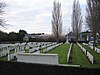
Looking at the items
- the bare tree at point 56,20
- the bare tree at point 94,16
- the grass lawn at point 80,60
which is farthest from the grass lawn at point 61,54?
the bare tree at point 56,20

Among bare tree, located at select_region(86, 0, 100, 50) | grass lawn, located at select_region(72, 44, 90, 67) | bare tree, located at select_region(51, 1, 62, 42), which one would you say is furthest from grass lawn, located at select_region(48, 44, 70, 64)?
bare tree, located at select_region(51, 1, 62, 42)

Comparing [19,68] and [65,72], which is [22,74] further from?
[65,72]

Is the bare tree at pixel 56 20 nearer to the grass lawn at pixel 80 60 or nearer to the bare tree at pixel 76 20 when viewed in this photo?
the bare tree at pixel 76 20

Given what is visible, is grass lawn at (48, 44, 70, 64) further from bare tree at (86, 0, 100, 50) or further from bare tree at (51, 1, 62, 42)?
bare tree at (51, 1, 62, 42)

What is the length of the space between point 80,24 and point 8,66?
46608mm

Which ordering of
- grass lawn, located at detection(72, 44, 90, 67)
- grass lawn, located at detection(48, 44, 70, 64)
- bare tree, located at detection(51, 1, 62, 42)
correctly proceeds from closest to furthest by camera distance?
grass lawn, located at detection(72, 44, 90, 67)
grass lawn, located at detection(48, 44, 70, 64)
bare tree, located at detection(51, 1, 62, 42)

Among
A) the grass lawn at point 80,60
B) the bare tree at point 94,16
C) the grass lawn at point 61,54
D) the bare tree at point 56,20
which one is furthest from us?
the bare tree at point 56,20

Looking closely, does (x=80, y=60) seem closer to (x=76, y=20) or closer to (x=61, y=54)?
(x=61, y=54)

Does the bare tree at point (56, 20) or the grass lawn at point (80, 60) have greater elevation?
the bare tree at point (56, 20)

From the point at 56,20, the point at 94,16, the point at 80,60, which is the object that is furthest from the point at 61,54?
the point at 56,20

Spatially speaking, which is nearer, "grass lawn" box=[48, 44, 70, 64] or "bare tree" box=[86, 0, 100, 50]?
"grass lawn" box=[48, 44, 70, 64]

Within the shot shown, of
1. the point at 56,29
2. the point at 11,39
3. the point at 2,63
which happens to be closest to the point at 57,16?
the point at 56,29

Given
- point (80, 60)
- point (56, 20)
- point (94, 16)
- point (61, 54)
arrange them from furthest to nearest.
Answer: point (56, 20) → point (94, 16) → point (61, 54) → point (80, 60)

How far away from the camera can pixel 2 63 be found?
29.1 ft
